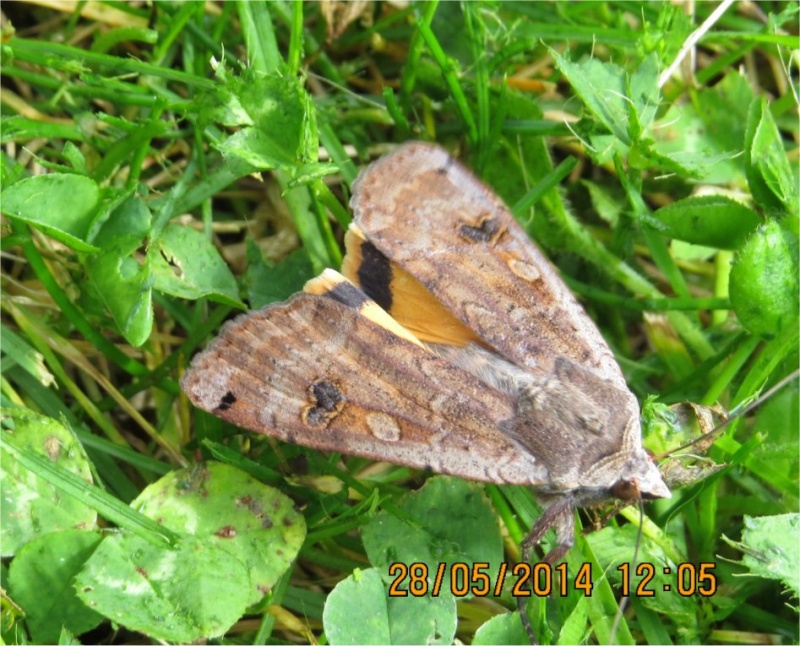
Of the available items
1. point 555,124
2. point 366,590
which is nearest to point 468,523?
point 366,590

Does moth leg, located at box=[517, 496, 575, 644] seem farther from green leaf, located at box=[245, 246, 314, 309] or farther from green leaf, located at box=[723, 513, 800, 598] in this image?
green leaf, located at box=[245, 246, 314, 309]

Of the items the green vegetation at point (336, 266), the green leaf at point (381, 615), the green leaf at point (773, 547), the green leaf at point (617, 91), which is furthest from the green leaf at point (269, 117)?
the green leaf at point (773, 547)

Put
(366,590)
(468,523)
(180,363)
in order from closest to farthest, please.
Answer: (366,590)
(468,523)
(180,363)

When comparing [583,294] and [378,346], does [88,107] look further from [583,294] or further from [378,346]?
[583,294]

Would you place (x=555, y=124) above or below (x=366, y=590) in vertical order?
above

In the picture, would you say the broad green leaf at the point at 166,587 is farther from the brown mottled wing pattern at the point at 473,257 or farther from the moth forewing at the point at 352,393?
the brown mottled wing pattern at the point at 473,257

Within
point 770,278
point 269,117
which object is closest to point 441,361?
point 269,117
